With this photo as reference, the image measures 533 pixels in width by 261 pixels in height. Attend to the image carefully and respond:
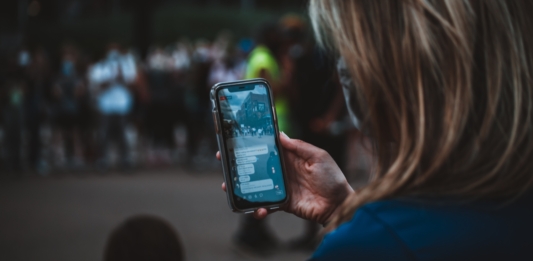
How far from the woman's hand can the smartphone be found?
0.09ft

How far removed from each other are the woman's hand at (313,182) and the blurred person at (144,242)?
3.40ft

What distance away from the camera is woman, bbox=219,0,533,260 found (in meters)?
1.02

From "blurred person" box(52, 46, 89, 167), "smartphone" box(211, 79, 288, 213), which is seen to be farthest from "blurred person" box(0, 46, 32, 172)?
"smartphone" box(211, 79, 288, 213)

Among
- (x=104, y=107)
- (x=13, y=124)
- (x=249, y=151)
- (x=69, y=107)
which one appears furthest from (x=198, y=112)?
(x=249, y=151)

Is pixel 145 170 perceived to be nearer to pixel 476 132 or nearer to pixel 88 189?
pixel 88 189

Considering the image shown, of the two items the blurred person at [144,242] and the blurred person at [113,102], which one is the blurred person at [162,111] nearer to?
the blurred person at [113,102]

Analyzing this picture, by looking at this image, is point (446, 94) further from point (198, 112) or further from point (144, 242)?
point (198, 112)

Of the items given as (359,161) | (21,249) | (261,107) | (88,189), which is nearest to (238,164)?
(261,107)

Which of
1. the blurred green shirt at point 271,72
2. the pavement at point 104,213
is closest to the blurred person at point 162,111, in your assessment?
the pavement at point 104,213

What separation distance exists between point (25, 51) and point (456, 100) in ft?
41.3

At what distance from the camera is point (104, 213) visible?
316 inches

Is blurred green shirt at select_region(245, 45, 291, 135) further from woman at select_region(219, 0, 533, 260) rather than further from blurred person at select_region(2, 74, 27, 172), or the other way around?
blurred person at select_region(2, 74, 27, 172)

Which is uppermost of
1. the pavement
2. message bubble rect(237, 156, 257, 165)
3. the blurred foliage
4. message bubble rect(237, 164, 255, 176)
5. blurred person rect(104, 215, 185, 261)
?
the blurred foliage

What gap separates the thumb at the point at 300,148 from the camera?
63.7 inches
